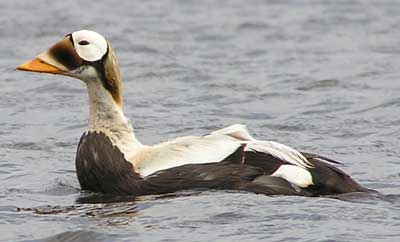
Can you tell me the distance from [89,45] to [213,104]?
4.78 meters

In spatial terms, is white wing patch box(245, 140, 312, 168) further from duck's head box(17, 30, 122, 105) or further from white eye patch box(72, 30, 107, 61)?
white eye patch box(72, 30, 107, 61)

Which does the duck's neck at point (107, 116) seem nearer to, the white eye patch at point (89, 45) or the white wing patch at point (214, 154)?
the white eye patch at point (89, 45)

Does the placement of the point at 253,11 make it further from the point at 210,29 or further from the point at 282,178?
the point at 282,178

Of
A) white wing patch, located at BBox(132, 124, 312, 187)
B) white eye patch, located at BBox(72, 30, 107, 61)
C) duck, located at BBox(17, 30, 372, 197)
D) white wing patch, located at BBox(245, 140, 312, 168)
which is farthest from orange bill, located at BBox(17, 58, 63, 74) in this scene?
white wing patch, located at BBox(245, 140, 312, 168)

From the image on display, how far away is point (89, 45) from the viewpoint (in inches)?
438

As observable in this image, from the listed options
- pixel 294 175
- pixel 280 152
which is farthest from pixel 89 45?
pixel 294 175

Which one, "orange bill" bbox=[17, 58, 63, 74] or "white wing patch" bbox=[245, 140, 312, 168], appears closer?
"white wing patch" bbox=[245, 140, 312, 168]

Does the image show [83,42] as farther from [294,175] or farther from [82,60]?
[294,175]

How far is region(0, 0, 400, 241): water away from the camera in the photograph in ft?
32.9

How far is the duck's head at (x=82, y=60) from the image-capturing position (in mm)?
11109

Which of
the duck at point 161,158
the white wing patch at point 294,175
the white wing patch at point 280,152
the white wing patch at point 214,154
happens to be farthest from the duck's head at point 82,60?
the white wing patch at point 294,175

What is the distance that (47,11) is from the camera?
21.9 m

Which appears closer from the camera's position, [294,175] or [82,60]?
[294,175]

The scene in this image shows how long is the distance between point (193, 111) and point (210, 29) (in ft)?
18.1
